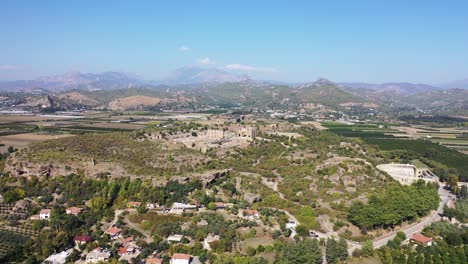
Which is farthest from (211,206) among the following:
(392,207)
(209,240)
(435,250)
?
(435,250)

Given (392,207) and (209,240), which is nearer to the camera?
A: (209,240)

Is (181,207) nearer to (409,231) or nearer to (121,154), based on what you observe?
(121,154)

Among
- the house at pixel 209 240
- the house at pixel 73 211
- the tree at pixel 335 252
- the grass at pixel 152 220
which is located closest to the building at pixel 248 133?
the grass at pixel 152 220

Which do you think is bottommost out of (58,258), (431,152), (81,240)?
(431,152)

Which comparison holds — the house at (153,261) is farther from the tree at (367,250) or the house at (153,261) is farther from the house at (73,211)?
the tree at (367,250)

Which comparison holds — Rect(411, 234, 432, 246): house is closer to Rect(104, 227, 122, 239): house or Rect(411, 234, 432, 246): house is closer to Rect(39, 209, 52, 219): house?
Rect(104, 227, 122, 239): house

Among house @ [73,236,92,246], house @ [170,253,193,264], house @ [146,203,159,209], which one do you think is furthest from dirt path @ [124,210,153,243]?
house @ [170,253,193,264]
